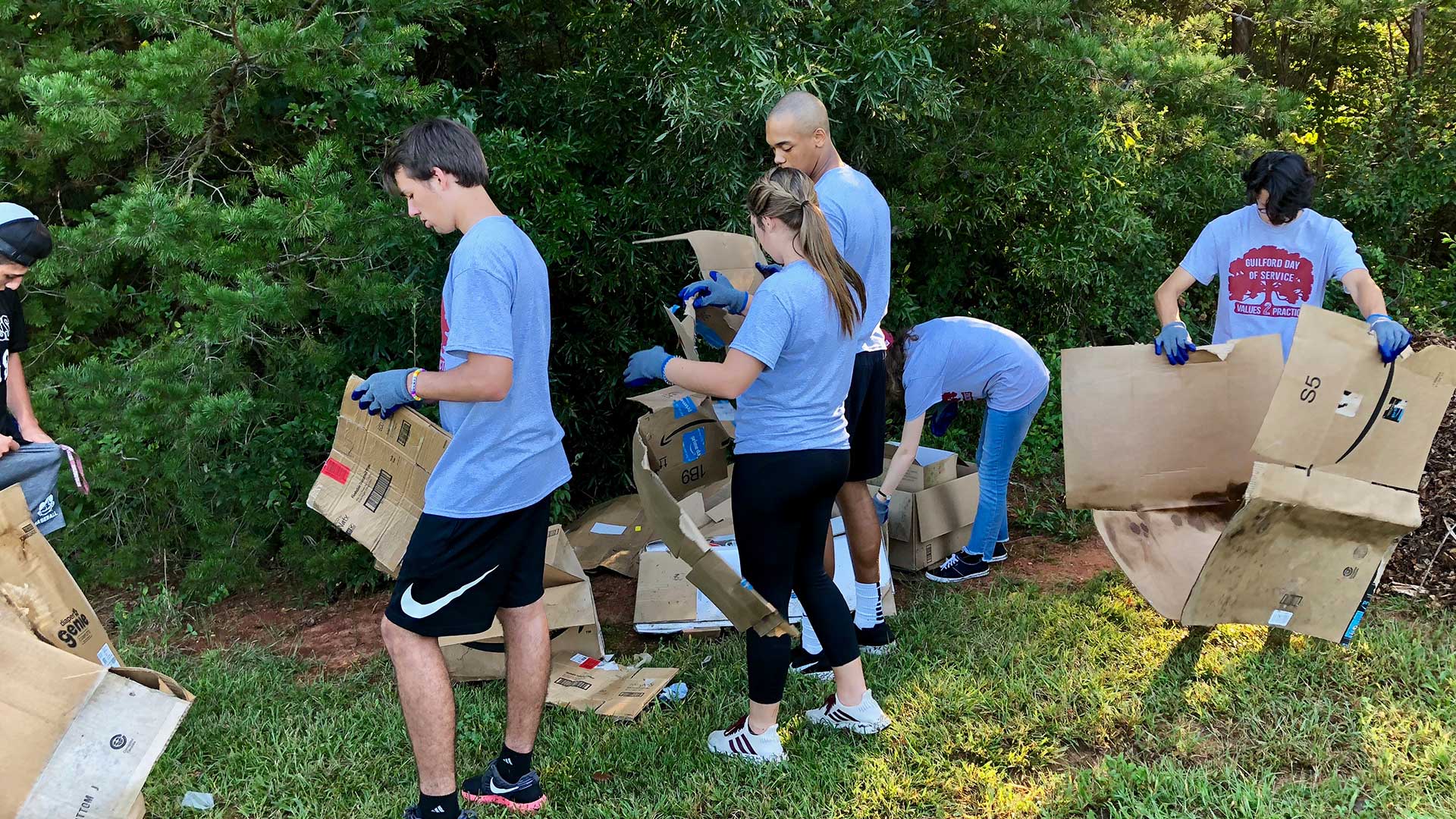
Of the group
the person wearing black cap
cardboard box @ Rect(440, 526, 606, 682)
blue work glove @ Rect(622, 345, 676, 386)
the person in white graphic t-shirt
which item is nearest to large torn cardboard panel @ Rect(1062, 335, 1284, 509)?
the person in white graphic t-shirt

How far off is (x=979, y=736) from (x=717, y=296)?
1.56 meters

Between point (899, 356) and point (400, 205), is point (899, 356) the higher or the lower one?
the lower one

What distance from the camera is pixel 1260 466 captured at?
9.84ft

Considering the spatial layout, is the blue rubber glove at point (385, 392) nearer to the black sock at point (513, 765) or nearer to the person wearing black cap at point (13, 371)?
the black sock at point (513, 765)

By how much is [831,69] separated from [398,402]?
2361 mm

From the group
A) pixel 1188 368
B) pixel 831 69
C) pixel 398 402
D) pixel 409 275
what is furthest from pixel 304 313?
pixel 1188 368

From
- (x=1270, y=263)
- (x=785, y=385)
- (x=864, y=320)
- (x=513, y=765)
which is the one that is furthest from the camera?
(x=1270, y=263)

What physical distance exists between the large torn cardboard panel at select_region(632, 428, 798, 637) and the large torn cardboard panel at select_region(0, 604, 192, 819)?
3.89ft

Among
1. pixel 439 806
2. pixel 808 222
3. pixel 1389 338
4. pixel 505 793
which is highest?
pixel 808 222

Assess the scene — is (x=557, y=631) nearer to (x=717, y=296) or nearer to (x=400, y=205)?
(x=717, y=296)

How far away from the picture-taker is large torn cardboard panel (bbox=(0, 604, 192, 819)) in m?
2.34

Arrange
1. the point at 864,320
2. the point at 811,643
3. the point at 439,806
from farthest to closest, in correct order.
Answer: the point at 811,643, the point at 864,320, the point at 439,806

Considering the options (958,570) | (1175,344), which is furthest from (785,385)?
(958,570)

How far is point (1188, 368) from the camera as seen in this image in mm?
3445
